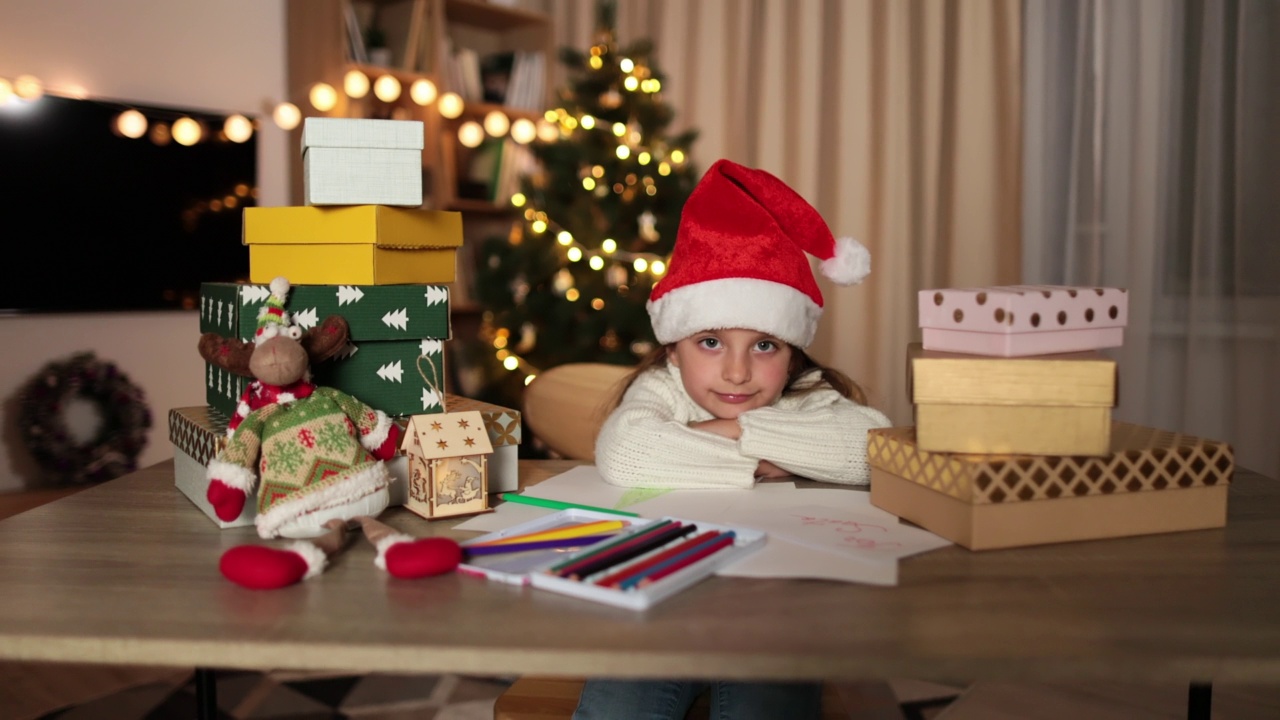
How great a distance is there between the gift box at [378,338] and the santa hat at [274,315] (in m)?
0.03

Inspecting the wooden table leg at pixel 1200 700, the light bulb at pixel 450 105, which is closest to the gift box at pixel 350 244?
the wooden table leg at pixel 1200 700

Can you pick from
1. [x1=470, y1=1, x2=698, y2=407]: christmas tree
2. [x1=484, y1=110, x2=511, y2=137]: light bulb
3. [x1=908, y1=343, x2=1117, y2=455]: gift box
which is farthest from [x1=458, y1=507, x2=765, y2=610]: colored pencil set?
[x1=484, y1=110, x2=511, y2=137]: light bulb

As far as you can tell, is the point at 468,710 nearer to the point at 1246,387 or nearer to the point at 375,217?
the point at 375,217

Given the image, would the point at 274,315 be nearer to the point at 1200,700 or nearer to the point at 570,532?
the point at 570,532

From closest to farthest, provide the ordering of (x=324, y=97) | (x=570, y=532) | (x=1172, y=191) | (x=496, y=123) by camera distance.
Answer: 1. (x=570, y=532)
2. (x=1172, y=191)
3. (x=324, y=97)
4. (x=496, y=123)

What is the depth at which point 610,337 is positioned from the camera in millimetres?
3189

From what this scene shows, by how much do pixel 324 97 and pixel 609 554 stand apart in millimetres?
2893

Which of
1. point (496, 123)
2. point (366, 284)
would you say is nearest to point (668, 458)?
point (366, 284)

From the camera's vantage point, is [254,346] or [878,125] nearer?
[254,346]

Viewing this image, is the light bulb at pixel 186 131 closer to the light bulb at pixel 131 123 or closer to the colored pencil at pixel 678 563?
the light bulb at pixel 131 123

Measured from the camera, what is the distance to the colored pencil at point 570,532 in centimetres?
88

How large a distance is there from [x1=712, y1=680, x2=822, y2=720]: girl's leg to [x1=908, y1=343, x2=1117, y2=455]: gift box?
33 cm

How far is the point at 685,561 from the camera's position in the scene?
0.80m

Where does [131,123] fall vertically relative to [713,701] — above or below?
above
